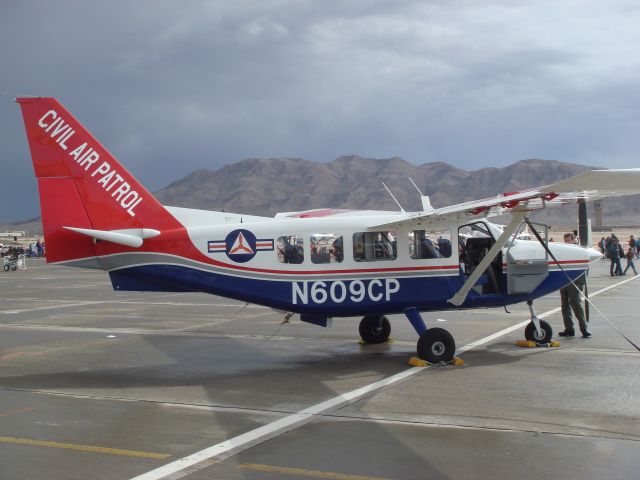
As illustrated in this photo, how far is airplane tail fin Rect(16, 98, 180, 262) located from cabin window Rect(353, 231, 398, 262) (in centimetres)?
321

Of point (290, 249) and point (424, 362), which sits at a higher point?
point (290, 249)

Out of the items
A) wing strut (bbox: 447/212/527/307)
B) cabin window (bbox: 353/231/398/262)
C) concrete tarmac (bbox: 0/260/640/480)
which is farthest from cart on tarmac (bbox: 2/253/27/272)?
wing strut (bbox: 447/212/527/307)

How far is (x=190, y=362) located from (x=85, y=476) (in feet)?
19.5

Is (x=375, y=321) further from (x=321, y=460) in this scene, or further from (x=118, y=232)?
(x=321, y=460)

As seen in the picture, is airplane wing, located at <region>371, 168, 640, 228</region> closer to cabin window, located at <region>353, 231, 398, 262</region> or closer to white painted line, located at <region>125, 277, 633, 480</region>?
cabin window, located at <region>353, 231, 398, 262</region>

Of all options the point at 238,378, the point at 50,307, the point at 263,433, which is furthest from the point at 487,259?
the point at 50,307

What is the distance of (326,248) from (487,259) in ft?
8.60

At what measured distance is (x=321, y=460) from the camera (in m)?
6.48

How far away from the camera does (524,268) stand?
39.8ft

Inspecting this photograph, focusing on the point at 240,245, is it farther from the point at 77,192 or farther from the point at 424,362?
the point at 424,362

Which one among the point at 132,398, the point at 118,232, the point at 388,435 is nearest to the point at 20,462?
the point at 132,398

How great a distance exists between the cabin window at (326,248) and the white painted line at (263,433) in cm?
218

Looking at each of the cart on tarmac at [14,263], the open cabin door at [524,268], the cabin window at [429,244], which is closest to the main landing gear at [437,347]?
the cabin window at [429,244]

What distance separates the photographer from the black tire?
1109cm
